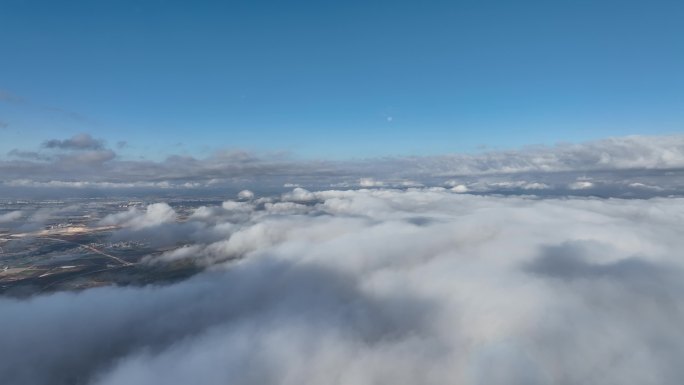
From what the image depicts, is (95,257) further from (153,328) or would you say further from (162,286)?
(153,328)

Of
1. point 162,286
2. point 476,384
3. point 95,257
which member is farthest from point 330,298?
point 95,257

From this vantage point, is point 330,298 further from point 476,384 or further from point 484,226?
point 484,226

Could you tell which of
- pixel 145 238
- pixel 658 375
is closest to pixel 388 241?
pixel 658 375

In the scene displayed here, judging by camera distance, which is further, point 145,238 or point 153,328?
point 145,238

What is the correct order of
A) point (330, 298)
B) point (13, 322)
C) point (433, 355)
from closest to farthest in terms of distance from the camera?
1. point (433, 355)
2. point (13, 322)
3. point (330, 298)

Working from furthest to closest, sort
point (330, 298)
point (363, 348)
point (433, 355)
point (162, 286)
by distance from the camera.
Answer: point (162, 286) → point (330, 298) → point (363, 348) → point (433, 355)

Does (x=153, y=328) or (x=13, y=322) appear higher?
(x=13, y=322)

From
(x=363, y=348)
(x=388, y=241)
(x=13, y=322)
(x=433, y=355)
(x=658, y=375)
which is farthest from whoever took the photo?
(x=388, y=241)

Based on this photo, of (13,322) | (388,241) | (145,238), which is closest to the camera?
(13,322)

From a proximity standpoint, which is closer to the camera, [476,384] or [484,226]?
[476,384]
